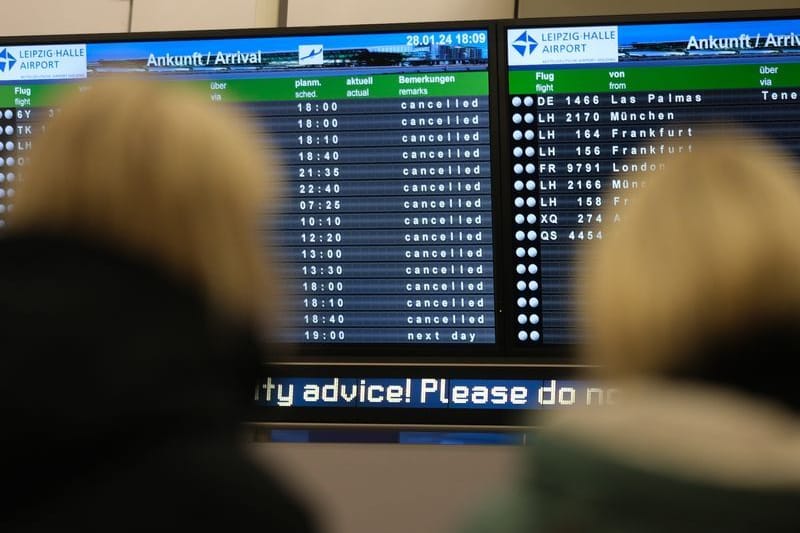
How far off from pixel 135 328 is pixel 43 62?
166 cm

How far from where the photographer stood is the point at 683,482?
98 centimetres

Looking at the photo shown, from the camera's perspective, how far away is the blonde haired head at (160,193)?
3.57 feet

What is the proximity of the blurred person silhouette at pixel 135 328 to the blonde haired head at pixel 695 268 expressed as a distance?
0.31 m

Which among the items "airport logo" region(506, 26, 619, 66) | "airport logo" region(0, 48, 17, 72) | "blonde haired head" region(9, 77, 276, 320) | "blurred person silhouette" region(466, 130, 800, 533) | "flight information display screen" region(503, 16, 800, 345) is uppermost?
"airport logo" region(0, 48, 17, 72)

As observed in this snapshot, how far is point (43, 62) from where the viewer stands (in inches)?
101

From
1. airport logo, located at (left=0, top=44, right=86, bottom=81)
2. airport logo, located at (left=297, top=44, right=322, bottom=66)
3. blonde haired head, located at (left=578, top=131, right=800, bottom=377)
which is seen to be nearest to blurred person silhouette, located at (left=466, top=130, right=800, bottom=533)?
blonde haired head, located at (left=578, top=131, right=800, bottom=377)

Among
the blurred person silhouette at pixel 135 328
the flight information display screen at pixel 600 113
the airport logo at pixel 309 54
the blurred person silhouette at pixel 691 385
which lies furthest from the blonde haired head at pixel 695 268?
the airport logo at pixel 309 54

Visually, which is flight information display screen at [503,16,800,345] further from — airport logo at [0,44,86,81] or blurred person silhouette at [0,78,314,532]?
blurred person silhouette at [0,78,314,532]

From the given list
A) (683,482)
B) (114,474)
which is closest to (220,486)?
(114,474)

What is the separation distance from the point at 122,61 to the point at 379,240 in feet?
2.14

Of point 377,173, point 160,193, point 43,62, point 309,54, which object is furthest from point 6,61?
point 160,193

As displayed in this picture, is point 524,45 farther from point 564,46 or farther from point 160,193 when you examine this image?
point 160,193

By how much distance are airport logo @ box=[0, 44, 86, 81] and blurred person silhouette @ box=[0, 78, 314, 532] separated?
1445 millimetres

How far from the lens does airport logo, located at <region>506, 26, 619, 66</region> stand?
7.75 feet
